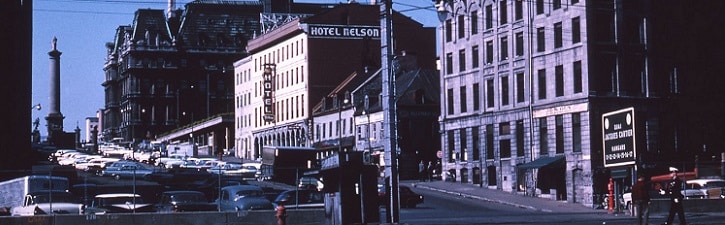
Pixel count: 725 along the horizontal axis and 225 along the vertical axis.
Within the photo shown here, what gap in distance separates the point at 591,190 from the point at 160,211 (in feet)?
110

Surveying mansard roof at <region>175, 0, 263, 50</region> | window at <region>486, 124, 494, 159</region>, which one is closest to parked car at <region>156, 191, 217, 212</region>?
window at <region>486, 124, 494, 159</region>

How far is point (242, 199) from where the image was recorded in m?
50.7

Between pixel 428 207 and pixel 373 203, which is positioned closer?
pixel 373 203

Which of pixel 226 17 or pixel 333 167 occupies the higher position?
pixel 226 17

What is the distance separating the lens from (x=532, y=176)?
8031 centimetres

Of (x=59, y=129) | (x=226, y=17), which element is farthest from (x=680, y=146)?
(x=226, y=17)

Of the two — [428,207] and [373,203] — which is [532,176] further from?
[373,203]

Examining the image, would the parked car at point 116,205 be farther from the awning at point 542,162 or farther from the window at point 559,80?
the window at point 559,80

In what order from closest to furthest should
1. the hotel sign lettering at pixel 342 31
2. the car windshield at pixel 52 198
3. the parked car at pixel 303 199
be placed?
the car windshield at pixel 52 198, the parked car at pixel 303 199, the hotel sign lettering at pixel 342 31

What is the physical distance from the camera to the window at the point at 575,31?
76625 millimetres

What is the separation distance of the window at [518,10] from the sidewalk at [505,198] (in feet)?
36.1

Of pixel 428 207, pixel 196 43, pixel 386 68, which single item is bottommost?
pixel 428 207

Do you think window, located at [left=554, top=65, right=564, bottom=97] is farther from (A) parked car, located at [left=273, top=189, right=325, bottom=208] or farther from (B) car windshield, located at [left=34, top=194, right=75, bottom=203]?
(B) car windshield, located at [left=34, top=194, right=75, bottom=203]

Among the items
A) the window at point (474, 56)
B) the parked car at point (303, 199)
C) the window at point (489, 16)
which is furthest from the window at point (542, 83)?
the parked car at point (303, 199)
